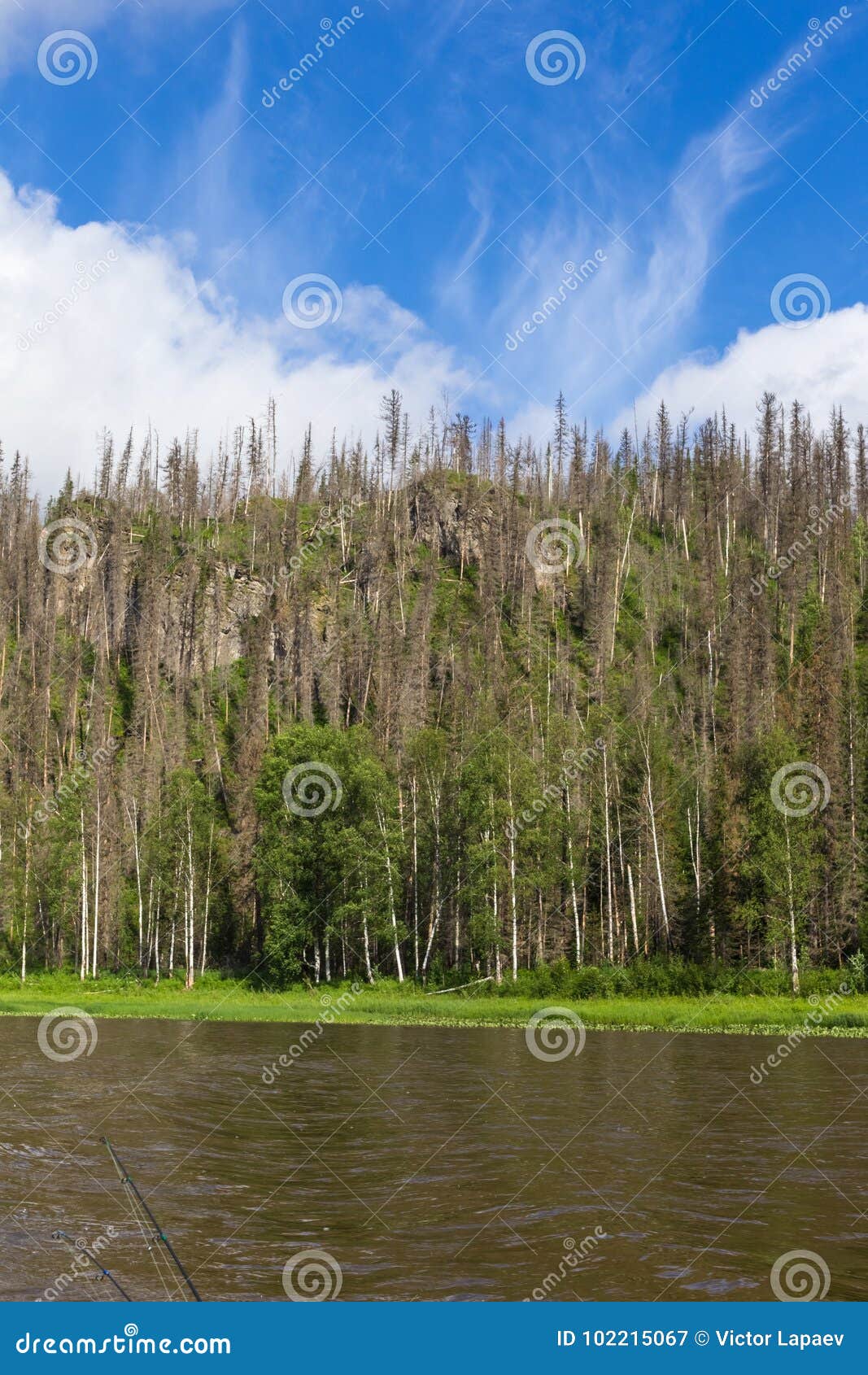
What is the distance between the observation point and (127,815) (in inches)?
3292

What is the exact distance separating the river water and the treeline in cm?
2899

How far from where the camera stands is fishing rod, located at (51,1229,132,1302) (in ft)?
38.0

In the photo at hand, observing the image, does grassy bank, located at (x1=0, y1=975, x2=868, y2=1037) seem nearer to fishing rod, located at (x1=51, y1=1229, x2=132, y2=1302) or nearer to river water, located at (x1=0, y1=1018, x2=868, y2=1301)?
river water, located at (x1=0, y1=1018, x2=868, y2=1301)

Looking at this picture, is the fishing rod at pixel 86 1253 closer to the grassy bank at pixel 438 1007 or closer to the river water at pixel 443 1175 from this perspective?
the river water at pixel 443 1175

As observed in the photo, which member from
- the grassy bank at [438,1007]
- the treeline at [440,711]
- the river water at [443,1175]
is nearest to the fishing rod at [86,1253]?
the river water at [443,1175]

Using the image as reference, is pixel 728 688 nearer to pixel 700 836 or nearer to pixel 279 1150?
pixel 700 836

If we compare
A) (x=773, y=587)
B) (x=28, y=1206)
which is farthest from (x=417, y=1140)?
(x=773, y=587)

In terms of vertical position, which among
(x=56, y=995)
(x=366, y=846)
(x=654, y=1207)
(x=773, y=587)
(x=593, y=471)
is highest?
→ (x=593, y=471)

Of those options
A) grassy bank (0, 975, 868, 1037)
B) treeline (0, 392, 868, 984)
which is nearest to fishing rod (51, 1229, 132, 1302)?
grassy bank (0, 975, 868, 1037)

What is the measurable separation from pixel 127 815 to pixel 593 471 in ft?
356

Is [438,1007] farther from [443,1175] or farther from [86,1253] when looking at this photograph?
[86,1253]

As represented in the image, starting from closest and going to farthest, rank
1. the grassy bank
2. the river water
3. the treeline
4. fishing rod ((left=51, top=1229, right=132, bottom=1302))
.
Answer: fishing rod ((left=51, top=1229, right=132, bottom=1302))
the river water
the grassy bank
the treeline

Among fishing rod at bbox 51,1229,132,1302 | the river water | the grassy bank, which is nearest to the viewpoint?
fishing rod at bbox 51,1229,132,1302

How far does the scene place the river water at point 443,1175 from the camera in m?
12.4
